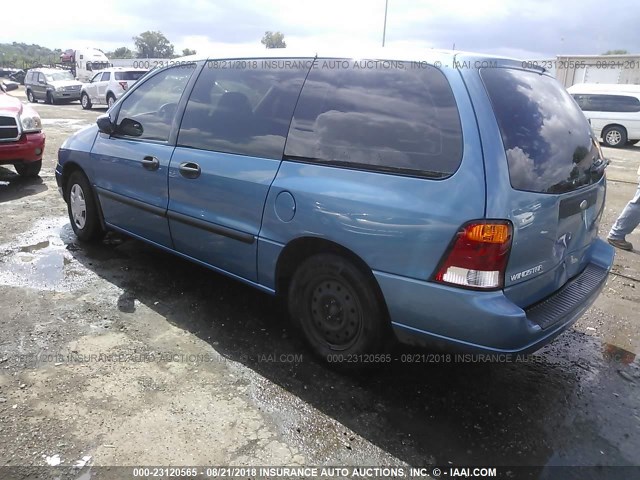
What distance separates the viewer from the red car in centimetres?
689

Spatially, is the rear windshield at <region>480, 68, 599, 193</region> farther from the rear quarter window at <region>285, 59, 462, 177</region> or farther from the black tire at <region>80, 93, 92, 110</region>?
the black tire at <region>80, 93, 92, 110</region>

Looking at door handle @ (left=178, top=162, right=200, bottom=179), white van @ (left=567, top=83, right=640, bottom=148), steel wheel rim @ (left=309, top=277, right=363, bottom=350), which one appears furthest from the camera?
white van @ (left=567, top=83, right=640, bottom=148)

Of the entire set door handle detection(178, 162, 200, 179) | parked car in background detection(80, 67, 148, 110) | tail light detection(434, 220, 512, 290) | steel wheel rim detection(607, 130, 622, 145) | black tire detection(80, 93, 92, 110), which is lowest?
tail light detection(434, 220, 512, 290)

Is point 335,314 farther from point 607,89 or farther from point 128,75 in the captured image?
point 128,75

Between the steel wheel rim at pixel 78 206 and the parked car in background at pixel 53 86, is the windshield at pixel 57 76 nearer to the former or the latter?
the parked car in background at pixel 53 86

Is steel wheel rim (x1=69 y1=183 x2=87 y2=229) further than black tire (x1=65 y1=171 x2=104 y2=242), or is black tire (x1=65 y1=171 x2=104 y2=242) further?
steel wheel rim (x1=69 y1=183 x2=87 y2=229)

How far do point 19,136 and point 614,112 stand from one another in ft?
52.7

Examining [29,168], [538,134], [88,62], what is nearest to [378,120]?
[538,134]

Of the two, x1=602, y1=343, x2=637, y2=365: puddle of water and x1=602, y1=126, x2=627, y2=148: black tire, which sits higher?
x1=602, y1=126, x2=627, y2=148: black tire

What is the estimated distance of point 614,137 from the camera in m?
15.4

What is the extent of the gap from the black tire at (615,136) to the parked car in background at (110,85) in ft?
55.7

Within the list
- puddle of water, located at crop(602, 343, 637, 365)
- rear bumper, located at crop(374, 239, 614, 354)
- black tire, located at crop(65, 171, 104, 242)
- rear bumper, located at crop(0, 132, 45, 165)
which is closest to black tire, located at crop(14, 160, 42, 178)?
rear bumper, located at crop(0, 132, 45, 165)

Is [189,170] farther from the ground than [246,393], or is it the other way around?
[189,170]

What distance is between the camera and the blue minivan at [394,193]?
89.7 inches
